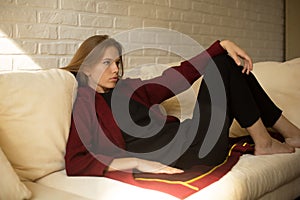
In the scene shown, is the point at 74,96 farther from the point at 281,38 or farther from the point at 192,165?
the point at 281,38

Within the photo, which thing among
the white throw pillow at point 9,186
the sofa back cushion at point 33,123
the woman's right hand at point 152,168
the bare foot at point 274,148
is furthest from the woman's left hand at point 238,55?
the white throw pillow at point 9,186

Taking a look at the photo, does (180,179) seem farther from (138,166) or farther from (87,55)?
(87,55)

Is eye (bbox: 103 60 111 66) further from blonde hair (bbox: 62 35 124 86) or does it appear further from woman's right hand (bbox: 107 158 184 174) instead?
woman's right hand (bbox: 107 158 184 174)

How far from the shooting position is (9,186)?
1.30 meters

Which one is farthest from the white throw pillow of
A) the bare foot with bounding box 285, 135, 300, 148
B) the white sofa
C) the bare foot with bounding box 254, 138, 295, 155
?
the bare foot with bounding box 285, 135, 300, 148

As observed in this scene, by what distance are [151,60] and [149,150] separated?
3.78 ft

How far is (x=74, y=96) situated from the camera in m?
1.74

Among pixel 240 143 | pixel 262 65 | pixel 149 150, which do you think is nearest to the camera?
pixel 149 150

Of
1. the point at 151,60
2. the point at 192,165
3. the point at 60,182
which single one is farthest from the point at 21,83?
the point at 151,60

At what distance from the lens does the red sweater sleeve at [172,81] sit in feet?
6.29

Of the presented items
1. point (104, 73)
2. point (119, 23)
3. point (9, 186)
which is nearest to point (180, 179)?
point (9, 186)

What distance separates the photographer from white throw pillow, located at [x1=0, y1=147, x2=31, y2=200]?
1287mm

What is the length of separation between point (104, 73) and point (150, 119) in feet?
0.91

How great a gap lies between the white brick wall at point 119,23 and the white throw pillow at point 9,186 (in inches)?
31.6
